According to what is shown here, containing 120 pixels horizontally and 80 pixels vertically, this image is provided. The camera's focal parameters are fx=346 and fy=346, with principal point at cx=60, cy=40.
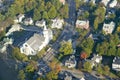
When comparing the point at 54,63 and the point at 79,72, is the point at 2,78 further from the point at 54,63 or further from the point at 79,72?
the point at 79,72

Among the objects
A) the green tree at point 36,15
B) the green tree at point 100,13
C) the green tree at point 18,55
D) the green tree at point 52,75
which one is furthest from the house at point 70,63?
the green tree at point 36,15

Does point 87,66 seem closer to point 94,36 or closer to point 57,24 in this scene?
point 94,36

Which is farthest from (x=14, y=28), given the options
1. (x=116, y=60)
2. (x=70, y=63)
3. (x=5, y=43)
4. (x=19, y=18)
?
(x=116, y=60)

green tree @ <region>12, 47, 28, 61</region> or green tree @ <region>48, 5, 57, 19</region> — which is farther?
green tree @ <region>48, 5, 57, 19</region>

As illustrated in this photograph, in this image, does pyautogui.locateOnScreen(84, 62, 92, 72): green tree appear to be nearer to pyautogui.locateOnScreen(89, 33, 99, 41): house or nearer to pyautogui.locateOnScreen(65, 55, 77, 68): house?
pyautogui.locateOnScreen(65, 55, 77, 68): house

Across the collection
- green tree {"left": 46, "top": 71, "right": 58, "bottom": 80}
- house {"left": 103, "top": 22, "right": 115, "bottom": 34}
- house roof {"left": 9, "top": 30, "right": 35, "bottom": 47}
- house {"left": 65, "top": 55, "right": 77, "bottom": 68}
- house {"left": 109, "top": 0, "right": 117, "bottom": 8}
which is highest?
house {"left": 109, "top": 0, "right": 117, "bottom": 8}

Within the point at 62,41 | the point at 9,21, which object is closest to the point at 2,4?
the point at 9,21

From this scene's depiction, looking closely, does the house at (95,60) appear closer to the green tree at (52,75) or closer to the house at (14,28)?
the green tree at (52,75)

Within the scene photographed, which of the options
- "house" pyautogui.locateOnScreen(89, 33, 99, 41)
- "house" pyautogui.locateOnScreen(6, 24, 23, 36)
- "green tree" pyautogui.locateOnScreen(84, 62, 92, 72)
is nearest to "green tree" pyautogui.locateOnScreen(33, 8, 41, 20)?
"house" pyautogui.locateOnScreen(6, 24, 23, 36)
